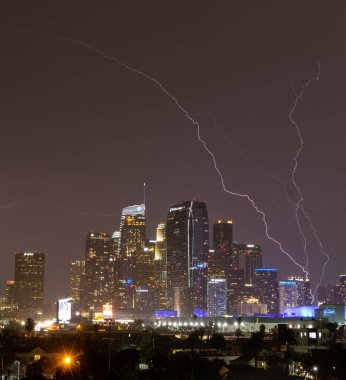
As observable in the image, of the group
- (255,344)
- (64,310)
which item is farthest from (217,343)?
(64,310)

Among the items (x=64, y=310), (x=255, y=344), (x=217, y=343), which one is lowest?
(x=255, y=344)

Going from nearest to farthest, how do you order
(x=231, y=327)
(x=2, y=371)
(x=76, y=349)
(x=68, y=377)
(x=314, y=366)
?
(x=68, y=377), (x=2, y=371), (x=314, y=366), (x=76, y=349), (x=231, y=327)

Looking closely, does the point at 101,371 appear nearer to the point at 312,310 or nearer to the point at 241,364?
the point at 241,364

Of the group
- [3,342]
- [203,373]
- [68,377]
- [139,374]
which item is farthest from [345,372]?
[3,342]

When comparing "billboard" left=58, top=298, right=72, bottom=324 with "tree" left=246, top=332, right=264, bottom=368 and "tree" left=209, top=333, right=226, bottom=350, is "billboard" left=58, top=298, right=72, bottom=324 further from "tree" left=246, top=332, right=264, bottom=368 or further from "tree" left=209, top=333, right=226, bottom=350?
"tree" left=246, top=332, right=264, bottom=368

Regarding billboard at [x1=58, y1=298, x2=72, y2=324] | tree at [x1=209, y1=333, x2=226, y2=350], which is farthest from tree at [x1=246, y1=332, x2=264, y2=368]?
billboard at [x1=58, y1=298, x2=72, y2=324]

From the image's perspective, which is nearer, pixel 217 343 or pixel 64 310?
pixel 217 343

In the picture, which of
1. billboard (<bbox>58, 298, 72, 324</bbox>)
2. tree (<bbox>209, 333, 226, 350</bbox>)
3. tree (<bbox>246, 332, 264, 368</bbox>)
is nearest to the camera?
tree (<bbox>246, 332, 264, 368</bbox>)

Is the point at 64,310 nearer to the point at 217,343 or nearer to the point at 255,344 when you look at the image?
the point at 217,343

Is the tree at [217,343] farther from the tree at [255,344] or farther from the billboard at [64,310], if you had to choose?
the billboard at [64,310]

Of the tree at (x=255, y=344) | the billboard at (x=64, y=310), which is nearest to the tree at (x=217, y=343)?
the tree at (x=255, y=344)

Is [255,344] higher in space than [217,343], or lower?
lower
